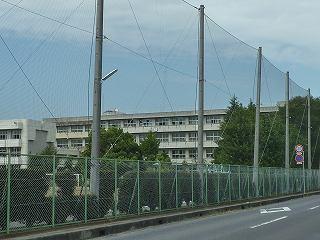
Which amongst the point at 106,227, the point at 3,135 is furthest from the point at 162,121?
the point at 106,227

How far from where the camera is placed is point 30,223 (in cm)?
1466

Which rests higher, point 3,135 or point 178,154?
point 3,135

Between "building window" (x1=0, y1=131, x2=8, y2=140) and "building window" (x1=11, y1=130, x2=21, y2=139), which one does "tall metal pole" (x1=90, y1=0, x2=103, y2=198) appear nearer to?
"building window" (x1=0, y1=131, x2=8, y2=140)

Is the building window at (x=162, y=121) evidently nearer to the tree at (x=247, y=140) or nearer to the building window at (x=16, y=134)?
the tree at (x=247, y=140)

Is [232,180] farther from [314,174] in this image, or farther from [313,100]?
[313,100]

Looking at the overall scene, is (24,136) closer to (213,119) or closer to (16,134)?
(16,134)

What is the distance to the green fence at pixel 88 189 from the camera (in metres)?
14.3

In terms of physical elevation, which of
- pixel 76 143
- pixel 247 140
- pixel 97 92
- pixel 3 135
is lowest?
pixel 3 135

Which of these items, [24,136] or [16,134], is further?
[24,136]

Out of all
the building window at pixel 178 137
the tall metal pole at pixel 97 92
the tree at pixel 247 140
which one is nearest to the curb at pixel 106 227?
the tall metal pole at pixel 97 92

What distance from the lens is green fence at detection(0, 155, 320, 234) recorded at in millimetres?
14258

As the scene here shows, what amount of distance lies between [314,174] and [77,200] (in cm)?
4683

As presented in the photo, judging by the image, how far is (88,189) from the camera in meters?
17.4

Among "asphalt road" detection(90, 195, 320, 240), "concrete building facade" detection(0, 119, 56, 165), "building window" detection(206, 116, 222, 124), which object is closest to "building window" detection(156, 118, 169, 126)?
"building window" detection(206, 116, 222, 124)
